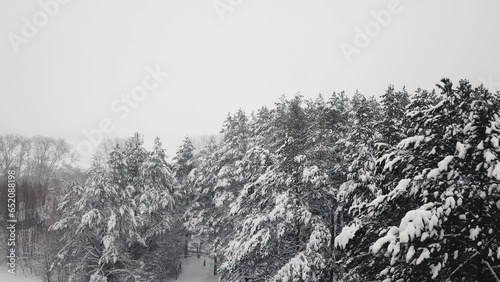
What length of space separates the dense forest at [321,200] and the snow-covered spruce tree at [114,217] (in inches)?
4.7

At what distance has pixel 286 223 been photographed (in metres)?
12.2

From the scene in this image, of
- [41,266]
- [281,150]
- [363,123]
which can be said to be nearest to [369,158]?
[363,123]

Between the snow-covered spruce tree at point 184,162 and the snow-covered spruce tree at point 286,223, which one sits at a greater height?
the snow-covered spruce tree at point 184,162

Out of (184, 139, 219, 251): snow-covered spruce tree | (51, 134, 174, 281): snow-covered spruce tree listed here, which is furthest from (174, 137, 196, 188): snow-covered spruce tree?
(51, 134, 174, 281): snow-covered spruce tree

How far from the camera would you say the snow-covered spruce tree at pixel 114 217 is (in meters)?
19.5

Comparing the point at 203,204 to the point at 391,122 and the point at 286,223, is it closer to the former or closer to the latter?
the point at 286,223

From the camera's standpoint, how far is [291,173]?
1286 cm

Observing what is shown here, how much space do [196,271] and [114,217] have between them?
1495 centimetres

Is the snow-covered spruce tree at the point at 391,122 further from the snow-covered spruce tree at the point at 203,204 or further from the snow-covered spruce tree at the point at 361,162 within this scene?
the snow-covered spruce tree at the point at 203,204

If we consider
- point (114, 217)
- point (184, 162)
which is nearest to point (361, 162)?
point (114, 217)

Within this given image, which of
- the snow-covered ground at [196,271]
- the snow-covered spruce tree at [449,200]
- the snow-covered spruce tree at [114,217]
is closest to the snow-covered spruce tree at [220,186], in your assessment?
the snow-covered ground at [196,271]

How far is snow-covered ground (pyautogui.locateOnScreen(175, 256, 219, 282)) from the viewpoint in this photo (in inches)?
1139

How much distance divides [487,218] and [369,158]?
6.04 meters

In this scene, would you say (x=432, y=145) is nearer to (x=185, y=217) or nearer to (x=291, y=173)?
(x=291, y=173)
